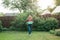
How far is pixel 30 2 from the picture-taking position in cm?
3700

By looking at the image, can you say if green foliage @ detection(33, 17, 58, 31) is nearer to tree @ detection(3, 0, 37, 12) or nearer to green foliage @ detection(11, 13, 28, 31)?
green foliage @ detection(11, 13, 28, 31)

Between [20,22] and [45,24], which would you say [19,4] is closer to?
[20,22]

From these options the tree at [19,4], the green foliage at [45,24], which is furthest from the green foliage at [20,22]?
the tree at [19,4]

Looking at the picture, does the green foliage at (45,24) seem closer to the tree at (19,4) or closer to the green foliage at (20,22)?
the green foliage at (20,22)

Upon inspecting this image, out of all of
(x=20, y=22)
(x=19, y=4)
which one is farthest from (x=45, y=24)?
(x=19, y=4)

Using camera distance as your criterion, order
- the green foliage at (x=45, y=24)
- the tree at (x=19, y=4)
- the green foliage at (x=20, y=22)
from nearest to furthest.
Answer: the green foliage at (x=45, y=24)
the green foliage at (x=20, y=22)
the tree at (x=19, y=4)

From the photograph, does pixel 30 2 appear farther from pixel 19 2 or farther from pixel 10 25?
pixel 10 25

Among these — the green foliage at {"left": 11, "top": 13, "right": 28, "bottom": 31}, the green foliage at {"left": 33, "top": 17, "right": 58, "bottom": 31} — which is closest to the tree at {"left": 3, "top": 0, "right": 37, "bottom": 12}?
the green foliage at {"left": 11, "top": 13, "right": 28, "bottom": 31}

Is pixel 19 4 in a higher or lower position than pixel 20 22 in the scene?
higher

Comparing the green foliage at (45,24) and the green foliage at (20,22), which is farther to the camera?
the green foliage at (20,22)

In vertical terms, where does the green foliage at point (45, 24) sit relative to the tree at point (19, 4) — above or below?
below

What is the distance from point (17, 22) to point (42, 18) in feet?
10.2

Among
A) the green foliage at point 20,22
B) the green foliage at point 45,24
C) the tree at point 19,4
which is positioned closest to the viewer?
the green foliage at point 45,24

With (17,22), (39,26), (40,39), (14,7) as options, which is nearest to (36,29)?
(39,26)
